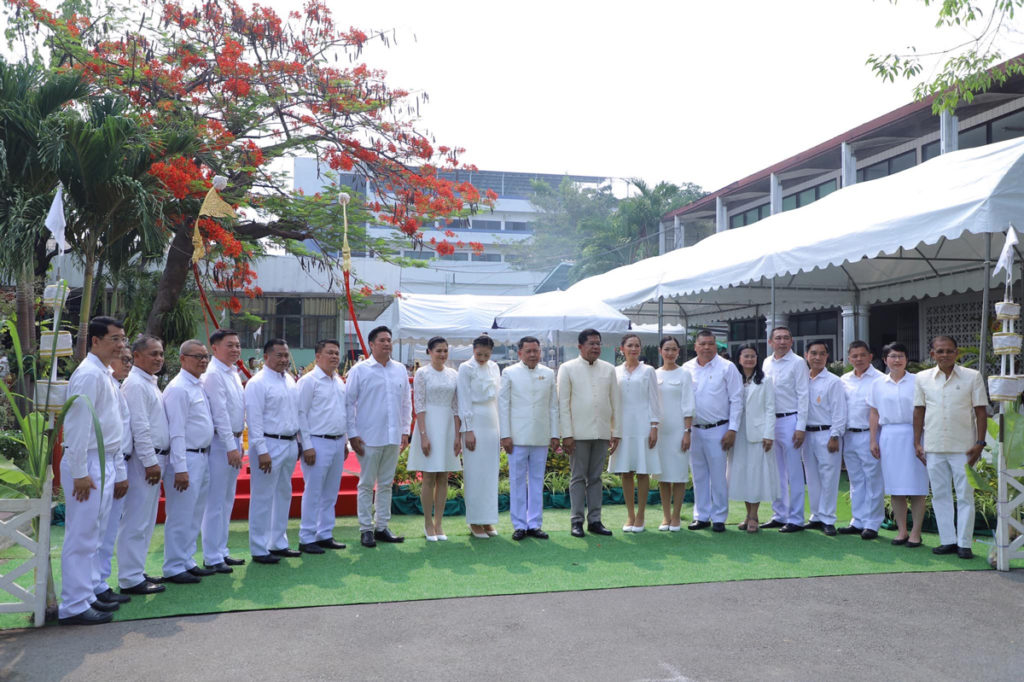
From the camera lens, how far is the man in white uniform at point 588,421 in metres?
7.18

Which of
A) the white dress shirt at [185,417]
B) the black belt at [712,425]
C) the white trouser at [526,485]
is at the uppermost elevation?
the white dress shirt at [185,417]

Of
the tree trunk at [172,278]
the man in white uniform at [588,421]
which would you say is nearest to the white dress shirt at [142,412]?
the man in white uniform at [588,421]

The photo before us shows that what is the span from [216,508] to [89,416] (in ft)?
4.91

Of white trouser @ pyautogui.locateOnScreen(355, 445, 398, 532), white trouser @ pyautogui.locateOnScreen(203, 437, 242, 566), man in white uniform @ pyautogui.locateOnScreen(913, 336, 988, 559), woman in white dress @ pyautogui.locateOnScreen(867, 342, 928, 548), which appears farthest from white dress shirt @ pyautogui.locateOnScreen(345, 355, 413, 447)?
man in white uniform @ pyautogui.locateOnScreen(913, 336, 988, 559)

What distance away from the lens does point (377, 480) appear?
6.92m

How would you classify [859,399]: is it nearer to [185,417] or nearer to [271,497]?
[271,497]

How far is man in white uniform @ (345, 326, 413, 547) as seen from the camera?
6828mm

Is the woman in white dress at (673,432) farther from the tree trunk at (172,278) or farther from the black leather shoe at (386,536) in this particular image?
the tree trunk at (172,278)

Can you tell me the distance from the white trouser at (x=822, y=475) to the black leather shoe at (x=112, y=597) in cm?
559

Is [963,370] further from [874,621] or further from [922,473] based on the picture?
[874,621]

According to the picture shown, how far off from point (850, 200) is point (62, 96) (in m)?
8.74

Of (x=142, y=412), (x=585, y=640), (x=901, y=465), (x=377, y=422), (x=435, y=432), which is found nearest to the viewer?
(x=585, y=640)

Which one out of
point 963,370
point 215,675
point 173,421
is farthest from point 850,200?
point 215,675

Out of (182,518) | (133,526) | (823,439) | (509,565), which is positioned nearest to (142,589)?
(133,526)
